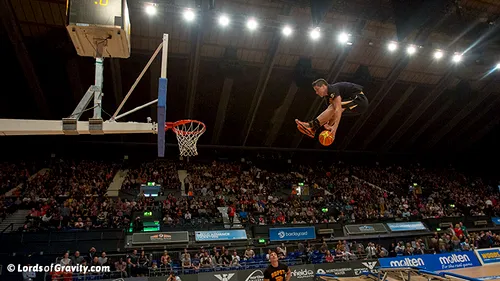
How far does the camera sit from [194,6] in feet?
58.9

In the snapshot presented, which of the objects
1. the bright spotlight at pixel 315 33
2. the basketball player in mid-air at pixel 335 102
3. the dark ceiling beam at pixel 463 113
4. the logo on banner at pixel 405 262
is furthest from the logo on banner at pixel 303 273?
the dark ceiling beam at pixel 463 113

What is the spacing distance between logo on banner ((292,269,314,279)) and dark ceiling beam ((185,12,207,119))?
1341 cm

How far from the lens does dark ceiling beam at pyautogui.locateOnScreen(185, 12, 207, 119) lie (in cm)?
1908

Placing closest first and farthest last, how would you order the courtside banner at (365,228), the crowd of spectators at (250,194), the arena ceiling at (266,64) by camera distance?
the crowd of spectators at (250,194) < the arena ceiling at (266,64) < the courtside banner at (365,228)

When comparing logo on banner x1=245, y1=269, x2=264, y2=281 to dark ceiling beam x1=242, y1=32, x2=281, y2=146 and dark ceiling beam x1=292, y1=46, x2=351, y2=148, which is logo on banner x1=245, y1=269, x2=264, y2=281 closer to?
dark ceiling beam x1=242, y1=32, x2=281, y2=146

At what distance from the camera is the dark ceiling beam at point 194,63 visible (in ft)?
A: 62.6

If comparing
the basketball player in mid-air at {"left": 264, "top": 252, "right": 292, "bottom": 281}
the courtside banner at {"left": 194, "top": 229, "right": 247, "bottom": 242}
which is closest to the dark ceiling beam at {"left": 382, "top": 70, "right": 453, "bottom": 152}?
the courtside banner at {"left": 194, "top": 229, "right": 247, "bottom": 242}

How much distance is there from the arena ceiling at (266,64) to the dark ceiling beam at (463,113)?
0.46 feet

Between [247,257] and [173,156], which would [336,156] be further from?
[247,257]

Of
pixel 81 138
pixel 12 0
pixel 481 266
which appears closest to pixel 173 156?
pixel 81 138

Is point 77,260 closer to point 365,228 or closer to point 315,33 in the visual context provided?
point 365,228

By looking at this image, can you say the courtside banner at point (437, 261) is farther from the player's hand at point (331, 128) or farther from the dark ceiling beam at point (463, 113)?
the dark ceiling beam at point (463, 113)

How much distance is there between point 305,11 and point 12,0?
604 inches

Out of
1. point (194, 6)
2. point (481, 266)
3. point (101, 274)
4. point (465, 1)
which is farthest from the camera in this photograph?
point (465, 1)
